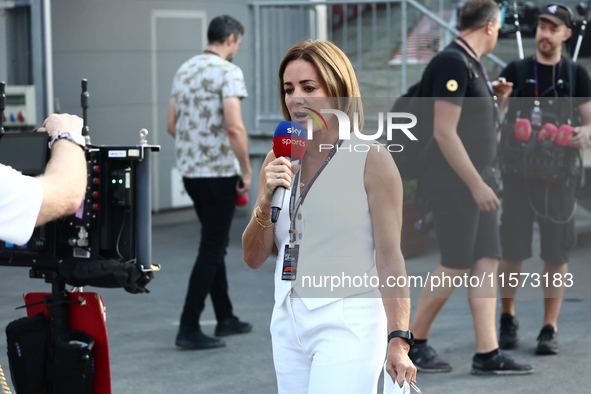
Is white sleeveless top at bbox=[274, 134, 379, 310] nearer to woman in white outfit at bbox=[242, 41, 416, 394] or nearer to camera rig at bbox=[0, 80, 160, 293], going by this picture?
woman in white outfit at bbox=[242, 41, 416, 394]

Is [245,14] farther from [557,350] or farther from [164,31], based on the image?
[557,350]

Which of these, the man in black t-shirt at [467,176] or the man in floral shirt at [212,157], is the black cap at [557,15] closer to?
the man in black t-shirt at [467,176]

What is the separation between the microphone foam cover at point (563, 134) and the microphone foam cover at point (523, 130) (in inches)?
7.1

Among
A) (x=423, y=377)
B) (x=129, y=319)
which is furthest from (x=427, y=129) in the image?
(x=129, y=319)

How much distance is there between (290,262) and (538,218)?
10.5ft

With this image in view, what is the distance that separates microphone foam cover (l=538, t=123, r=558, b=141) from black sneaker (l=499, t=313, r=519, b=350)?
1217 millimetres

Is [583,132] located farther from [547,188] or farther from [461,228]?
[461,228]

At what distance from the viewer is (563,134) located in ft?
16.6

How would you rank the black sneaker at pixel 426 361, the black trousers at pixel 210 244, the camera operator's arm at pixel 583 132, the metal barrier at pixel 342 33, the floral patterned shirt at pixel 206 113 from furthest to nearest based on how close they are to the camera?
the metal barrier at pixel 342 33 < the floral patterned shirt at pixel 206 113 < the black trousers at pixel 210 244 < the camera operator's arm at pixel 583 132 < the black sneaker at pixel 426 361

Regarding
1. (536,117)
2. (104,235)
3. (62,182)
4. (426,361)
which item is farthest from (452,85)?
(62,182)

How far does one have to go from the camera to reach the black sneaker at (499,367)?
182 inches

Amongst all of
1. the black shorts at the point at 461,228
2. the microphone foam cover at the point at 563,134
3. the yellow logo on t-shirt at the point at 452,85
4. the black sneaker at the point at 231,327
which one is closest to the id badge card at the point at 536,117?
the microphone foam cover at the point at 563,134

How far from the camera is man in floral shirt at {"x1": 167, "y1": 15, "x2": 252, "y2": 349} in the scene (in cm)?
516

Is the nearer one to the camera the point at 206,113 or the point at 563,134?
the point at 563,134
